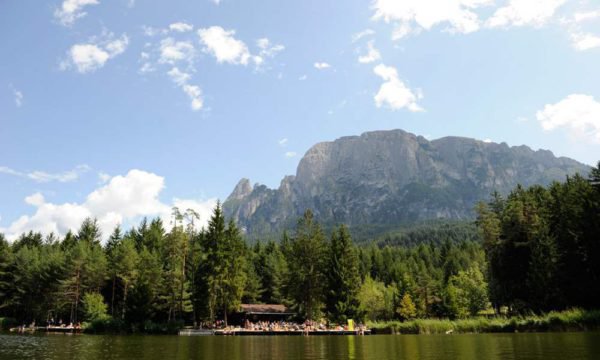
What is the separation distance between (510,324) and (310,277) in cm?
2672

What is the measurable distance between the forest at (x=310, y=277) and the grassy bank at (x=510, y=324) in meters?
3.81

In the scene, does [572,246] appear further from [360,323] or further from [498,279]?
[360,323]

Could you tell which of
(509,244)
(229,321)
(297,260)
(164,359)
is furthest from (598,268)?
(229,321)

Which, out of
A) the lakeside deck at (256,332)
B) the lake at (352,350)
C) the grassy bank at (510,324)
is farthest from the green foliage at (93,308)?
the grassy bank at (510,324)

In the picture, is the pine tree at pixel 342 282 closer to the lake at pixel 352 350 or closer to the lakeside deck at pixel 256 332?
the lakeside deck at pixel 256 332

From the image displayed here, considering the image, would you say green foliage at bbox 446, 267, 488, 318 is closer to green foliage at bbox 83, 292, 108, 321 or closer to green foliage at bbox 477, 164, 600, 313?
green foliage at bbox 477, 164, 600, 313

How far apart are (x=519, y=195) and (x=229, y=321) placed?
47705mm

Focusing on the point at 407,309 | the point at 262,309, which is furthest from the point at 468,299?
the point at 262,309

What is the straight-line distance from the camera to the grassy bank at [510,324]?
117ft

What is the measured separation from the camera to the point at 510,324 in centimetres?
4178

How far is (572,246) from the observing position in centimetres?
4312

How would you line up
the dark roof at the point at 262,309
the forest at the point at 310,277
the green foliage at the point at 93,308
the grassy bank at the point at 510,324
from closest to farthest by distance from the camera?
the grassy bank at the point at 510,324 < the forest at the point at 310,277 < the green foliage at the point at 93,308 < the dark roof at the point at 262,309

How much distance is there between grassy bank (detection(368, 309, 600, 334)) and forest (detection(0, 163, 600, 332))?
3812 mm

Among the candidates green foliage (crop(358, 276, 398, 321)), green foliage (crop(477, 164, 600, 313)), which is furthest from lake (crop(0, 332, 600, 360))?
green foliage (crop(358, 276, 398, 321))
